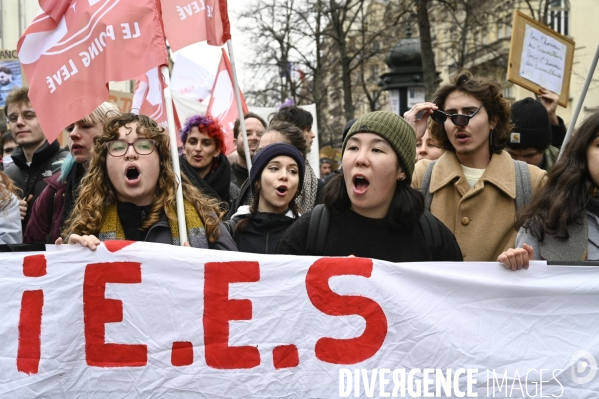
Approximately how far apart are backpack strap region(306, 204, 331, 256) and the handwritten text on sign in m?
3.07

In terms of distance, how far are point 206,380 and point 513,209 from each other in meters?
1.70

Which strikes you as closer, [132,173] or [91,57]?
[132,173]

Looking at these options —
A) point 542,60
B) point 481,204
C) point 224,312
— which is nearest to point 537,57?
point 542,60

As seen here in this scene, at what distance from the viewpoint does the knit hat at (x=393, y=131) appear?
3510 mm

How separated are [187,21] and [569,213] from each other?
265 centimetres

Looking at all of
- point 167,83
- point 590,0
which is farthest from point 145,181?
point 590,0

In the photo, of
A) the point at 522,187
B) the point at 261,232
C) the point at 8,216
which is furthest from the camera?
the point at 261,232

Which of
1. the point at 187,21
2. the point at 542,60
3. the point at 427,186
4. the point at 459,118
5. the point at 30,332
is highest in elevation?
the point at 187,21

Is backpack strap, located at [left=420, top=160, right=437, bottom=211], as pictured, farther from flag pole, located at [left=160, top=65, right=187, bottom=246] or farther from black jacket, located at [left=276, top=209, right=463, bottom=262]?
flag pole, located at [left=160, top=65, right=187, bottom=246]

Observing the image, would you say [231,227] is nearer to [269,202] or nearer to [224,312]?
[269,202]

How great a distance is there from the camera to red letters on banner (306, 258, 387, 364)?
3.30m

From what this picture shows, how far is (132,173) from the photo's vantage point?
386cm

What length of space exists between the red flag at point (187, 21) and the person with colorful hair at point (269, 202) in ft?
3.00

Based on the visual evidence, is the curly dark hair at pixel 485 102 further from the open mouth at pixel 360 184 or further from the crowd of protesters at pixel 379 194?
the open mouth at pixel 360 184
